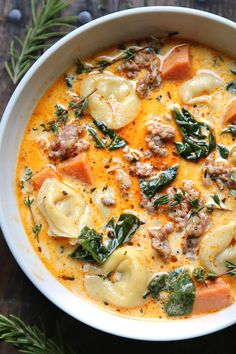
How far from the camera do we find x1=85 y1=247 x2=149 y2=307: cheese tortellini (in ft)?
10.6

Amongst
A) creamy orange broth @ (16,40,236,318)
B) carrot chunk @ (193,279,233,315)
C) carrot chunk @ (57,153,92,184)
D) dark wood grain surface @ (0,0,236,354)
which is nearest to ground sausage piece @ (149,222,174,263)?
creamy orange broth @ (16,40,236,318)

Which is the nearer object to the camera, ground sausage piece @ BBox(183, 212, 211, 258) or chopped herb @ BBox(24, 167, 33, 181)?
ground sausage piece @ BBox(183, 212, 211, 258)

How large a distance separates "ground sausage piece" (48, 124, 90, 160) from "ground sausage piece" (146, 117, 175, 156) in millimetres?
391

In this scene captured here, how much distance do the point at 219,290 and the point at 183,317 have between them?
285 millimetres

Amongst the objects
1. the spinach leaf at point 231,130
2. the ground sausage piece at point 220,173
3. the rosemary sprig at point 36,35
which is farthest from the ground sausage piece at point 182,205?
the rosemary sprig at point 36,35

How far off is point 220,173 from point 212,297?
75cm

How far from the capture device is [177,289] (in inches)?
128

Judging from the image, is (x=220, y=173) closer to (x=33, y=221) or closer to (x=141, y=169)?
(x=141, y=169)

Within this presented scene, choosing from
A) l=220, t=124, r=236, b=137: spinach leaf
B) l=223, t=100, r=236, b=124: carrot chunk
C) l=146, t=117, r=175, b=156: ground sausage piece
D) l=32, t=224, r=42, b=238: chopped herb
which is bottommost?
l=32, t=224, r=42, b=238: chopped herb

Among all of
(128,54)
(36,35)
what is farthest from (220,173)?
(36,35)

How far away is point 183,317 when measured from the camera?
3.28m

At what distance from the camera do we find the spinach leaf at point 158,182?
10.7 ft

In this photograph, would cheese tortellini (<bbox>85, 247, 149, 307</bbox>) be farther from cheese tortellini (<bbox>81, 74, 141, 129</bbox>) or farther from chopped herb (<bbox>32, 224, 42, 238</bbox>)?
cheese tortellini (<bbox>81, 74, 141, 129</bbox>)

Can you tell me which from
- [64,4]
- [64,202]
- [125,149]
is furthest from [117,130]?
[64,4]
